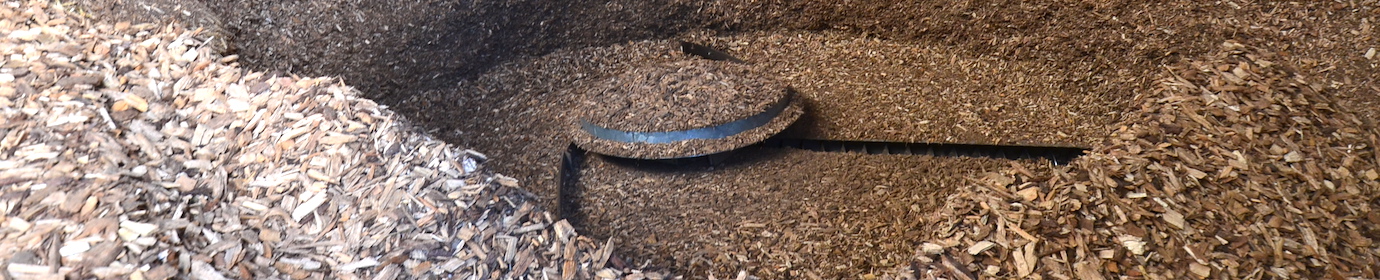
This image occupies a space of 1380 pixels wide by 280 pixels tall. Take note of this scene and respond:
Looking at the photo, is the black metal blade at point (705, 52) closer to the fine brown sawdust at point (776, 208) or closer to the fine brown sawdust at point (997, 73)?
the fine brown sawdust at point (997, 73)

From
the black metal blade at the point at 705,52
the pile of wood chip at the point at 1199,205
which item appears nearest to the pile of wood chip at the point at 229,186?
the pile of wood chip at the point at 1199,205

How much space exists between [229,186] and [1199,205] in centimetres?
261

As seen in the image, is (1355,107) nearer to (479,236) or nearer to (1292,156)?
(1292,156)

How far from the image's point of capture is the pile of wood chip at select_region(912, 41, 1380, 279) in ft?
5.79

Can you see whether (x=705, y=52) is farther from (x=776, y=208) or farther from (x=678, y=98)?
(x=776, y=208)

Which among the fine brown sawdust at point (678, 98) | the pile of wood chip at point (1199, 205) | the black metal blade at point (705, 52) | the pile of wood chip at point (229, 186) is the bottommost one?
the black metal blade at point (705, 52)

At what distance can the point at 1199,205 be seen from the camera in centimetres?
191

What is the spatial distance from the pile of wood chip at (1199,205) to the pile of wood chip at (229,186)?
1042 mm

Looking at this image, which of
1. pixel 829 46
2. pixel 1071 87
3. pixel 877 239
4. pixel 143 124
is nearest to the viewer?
pixel 143 124

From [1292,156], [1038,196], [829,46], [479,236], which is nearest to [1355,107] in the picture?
[1292,156]

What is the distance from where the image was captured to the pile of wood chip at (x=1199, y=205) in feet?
5.79

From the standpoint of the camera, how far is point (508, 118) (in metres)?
3.30

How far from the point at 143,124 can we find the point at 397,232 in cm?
94

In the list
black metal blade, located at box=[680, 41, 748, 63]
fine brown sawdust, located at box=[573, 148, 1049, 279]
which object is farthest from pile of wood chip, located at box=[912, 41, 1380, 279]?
black metal blade, located at box=[680, 41, 748, 63]
